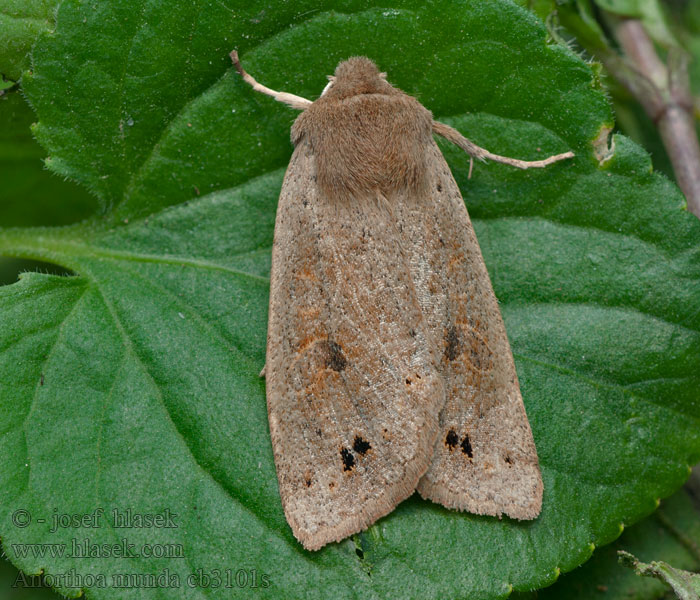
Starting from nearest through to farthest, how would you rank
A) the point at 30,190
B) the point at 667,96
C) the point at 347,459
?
the point at 347,459 < the point at 30,190 < the point at 667,96

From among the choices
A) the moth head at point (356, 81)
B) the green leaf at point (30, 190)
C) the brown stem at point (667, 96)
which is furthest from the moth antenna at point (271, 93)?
the brown stem at point (667, 96)

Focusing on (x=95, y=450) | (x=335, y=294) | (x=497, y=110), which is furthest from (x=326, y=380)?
(x=497, y=110)

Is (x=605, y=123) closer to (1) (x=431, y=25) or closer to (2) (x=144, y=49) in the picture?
(1) (x=431, y=25)

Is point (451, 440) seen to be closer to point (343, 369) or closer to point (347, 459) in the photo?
point (347, 459)

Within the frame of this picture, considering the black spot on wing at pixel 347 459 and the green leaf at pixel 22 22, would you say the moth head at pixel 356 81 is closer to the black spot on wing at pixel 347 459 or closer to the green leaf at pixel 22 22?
the green leaf at pixel 22 22

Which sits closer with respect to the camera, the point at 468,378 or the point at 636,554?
the point at 468,378

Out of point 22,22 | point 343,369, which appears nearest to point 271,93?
point 22,22

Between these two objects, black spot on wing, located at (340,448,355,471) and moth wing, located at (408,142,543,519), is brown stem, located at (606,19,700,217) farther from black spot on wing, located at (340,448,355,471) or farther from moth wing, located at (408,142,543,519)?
black spot on wing, located at (340,448,355,471)
